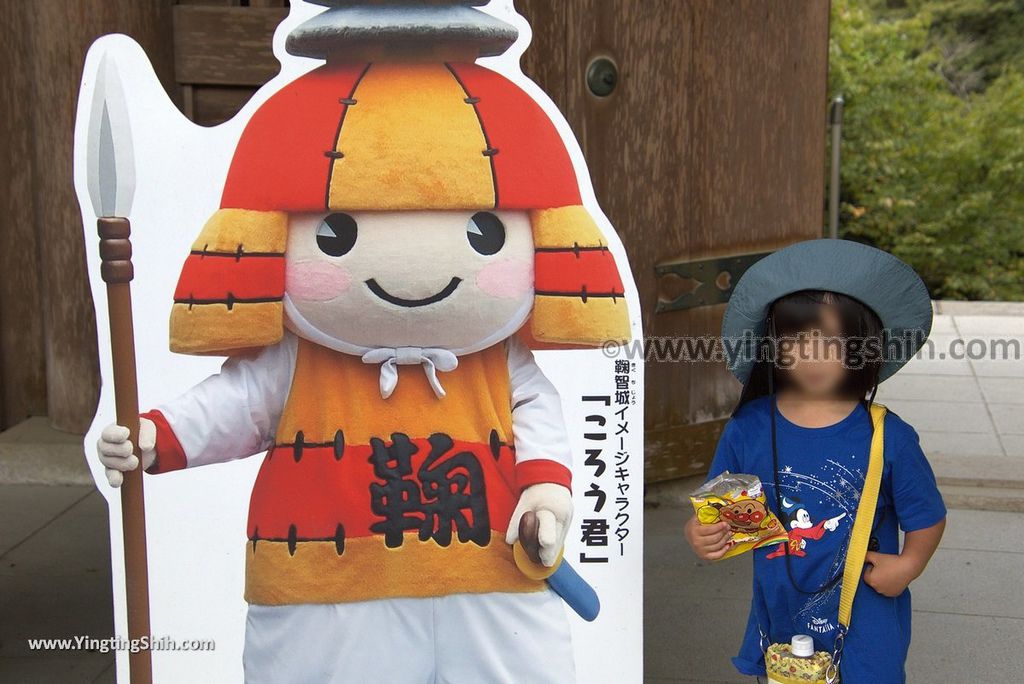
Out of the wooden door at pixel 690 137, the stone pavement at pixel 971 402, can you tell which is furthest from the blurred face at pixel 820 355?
the stone pavement at pixel 971 402

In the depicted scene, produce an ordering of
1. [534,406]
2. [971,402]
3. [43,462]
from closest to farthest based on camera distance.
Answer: [534,406], [43,462], [971,402]

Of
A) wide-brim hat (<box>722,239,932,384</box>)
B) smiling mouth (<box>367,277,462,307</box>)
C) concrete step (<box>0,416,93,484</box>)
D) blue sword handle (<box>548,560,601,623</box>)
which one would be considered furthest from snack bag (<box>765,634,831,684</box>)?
concrete step (<box>0,416,93,484</box>)

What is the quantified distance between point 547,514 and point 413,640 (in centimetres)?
39

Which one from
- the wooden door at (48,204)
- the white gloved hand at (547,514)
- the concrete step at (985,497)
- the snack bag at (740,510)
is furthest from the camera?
the concrete step at (985,497)

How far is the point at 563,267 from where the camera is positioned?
242 centimetres

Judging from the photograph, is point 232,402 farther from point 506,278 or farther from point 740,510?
point 740,510

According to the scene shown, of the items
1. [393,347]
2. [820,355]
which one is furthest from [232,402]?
[820,355]

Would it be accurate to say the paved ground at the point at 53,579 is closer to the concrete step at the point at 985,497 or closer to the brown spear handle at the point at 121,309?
the brown spear handle at the point at 121,309

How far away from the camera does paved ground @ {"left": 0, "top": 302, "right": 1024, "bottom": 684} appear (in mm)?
3387

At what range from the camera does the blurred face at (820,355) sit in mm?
2215

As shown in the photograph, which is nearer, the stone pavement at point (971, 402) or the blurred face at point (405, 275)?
the blurred face at point (405, 275)

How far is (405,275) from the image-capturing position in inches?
92.0

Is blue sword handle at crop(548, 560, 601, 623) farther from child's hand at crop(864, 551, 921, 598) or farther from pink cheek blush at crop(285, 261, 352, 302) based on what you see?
pink cheek blush at crop(285, 261, 352, 302)

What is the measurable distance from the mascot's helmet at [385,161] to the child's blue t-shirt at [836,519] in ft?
1.81
